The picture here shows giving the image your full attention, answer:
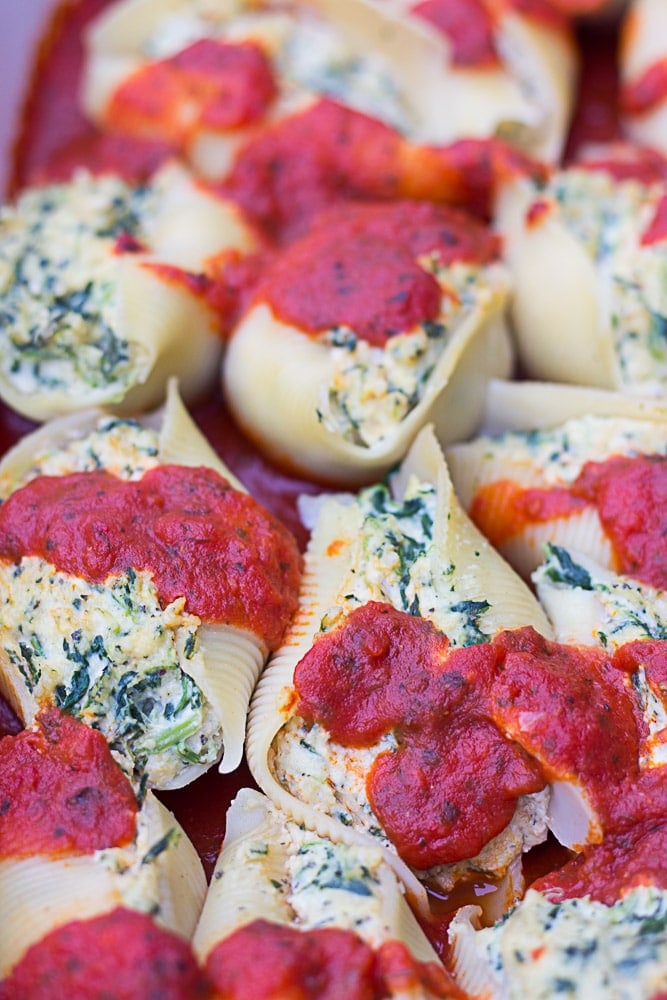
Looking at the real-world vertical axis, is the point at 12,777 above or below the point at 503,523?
above

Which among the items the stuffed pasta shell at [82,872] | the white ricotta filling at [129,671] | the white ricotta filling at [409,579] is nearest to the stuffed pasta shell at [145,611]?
the white ricotta filling at [129,671]

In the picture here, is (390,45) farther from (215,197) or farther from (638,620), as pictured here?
(638,620)

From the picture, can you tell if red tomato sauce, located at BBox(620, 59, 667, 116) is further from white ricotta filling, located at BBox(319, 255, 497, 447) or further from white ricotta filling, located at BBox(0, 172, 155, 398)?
white ricotta filling, located at BBox(0, 172, 155, 398)

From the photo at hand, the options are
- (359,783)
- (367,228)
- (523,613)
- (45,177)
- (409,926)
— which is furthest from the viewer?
(45,177)

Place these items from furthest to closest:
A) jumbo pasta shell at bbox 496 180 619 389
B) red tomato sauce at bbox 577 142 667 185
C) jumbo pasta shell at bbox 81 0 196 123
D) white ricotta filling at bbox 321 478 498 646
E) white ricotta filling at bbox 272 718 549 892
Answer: jumbo pasta shell at bbox 81 0 196 123 → red tomato sauce at bbox 577 142 667 185 → jumbo pasta shell at bbox 496 180 619 389 → white ricotta filling at bbox 321 478 498 646 → white ricotta filling at bbox 272 718 549 892

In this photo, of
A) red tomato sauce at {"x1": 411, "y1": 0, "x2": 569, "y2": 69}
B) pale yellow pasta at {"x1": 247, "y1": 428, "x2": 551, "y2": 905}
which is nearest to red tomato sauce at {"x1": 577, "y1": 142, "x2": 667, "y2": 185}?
red tomato sauce at {"x1": 411, "y1": 0, "x2": 569, "y2": 69}

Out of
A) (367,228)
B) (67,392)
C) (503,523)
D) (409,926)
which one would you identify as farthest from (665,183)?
(409,926)

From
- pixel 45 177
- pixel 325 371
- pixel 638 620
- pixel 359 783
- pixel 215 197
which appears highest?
pixel 45 177
